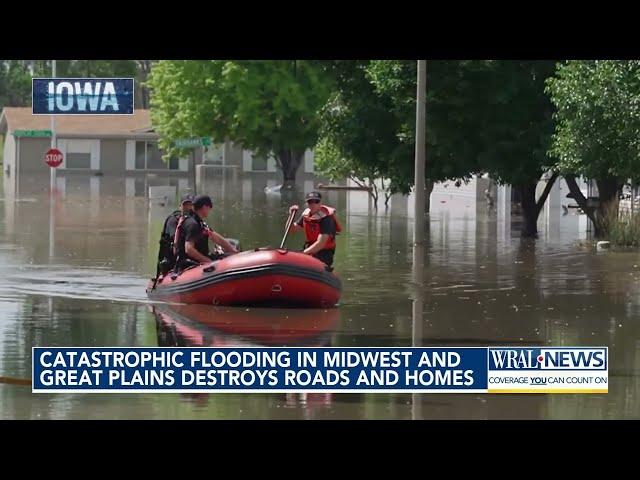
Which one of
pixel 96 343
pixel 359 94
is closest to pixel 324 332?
pixel 96 343

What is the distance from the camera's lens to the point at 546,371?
1373 centimetres

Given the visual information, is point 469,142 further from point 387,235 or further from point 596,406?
point 596,406

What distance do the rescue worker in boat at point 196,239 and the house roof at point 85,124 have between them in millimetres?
79349

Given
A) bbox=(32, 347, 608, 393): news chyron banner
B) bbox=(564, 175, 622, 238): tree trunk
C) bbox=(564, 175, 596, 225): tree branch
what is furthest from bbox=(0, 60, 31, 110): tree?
bbox=(32, 347, 608, 393): news chyron banner

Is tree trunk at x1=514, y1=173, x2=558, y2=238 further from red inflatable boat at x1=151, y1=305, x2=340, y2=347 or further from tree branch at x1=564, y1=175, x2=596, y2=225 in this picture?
red inflatable boat at x1=151, y1=305, x2=340, y2=347

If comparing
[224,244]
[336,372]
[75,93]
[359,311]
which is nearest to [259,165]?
[75,93]

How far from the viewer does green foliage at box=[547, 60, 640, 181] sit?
97.8 feet

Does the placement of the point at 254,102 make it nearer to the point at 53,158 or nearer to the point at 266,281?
the point at 53,158

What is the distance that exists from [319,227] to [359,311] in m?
1.28

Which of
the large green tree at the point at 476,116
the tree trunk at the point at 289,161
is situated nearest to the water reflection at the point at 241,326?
the large green tree at the point at 476,116

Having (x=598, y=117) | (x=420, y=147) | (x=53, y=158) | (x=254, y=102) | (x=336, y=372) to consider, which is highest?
(x=254, y=102)

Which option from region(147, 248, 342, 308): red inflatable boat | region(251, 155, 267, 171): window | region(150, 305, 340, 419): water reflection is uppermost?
region(251, 155, 267, 171): window

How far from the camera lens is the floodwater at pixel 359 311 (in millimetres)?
12914

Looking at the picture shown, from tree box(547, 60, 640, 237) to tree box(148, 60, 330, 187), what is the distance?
1676 inches
